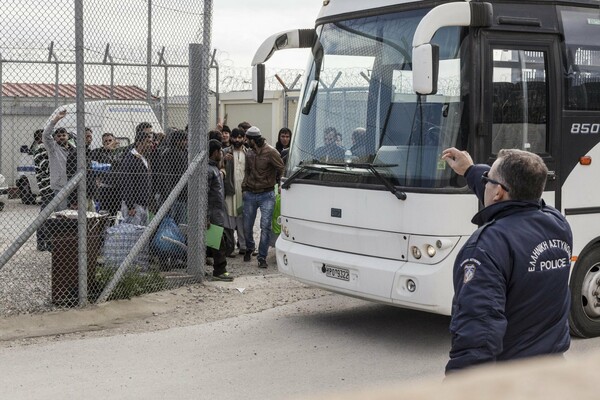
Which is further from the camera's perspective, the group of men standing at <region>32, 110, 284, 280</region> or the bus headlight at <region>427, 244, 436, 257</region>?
the group of men standing at <region>32, 110, 284, 280</region>

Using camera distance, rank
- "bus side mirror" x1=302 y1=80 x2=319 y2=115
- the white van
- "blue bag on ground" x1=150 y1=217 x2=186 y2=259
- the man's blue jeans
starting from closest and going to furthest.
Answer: "bus side mirror" x1=302 y1=80 x2=319 y2=115 < the white van < "blue bag on ground" x1=150 y1=217 x2=186 y2=259 < the man's blue jeans

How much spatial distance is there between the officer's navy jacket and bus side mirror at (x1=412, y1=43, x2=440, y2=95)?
3190 mm

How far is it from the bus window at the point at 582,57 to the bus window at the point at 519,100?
349mm

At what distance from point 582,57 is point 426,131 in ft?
5.96

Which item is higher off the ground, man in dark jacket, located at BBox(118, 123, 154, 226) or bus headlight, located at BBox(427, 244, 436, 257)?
man in dark jacket, located at BBox(118, 123, 154, 226)

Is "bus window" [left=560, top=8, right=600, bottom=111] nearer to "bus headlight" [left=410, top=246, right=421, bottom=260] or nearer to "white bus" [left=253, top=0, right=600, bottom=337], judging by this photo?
"white bus" [left=253, top=0, right=600, bottom=337]

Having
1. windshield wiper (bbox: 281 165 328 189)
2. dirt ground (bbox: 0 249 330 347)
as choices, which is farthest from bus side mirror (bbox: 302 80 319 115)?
dirt ground (bbox: 0 249 330 347)

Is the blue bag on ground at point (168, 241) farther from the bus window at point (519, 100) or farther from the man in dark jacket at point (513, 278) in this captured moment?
the man in dark jacket at point (513, 278)

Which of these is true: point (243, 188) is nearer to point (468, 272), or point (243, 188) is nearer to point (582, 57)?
point (582, 57)

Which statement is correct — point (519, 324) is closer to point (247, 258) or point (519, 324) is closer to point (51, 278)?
point (51, 278)

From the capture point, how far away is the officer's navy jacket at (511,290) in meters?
3.37

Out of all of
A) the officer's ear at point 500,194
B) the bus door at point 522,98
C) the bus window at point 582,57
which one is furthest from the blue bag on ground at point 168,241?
the officer's ear at point 500,194

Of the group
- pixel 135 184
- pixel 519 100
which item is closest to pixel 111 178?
pixel 135 184

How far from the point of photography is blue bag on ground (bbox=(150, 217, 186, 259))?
1022cm
